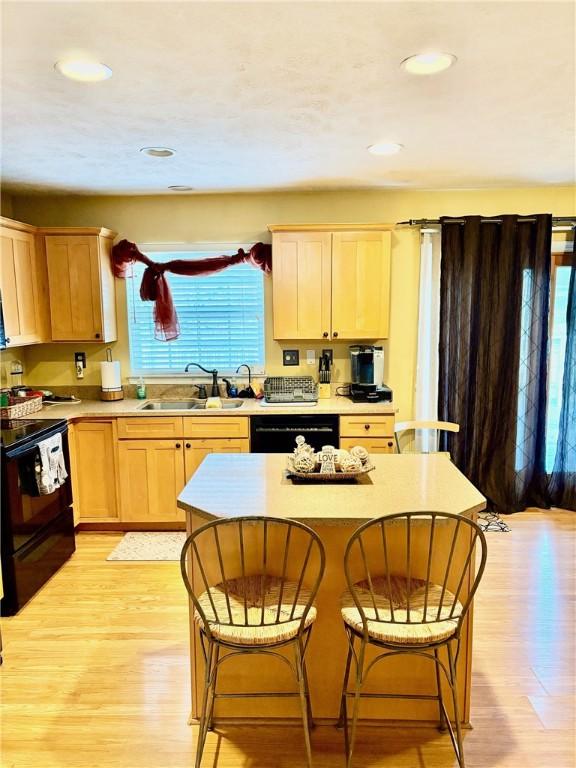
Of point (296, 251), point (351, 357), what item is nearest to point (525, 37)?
point (296, 251)

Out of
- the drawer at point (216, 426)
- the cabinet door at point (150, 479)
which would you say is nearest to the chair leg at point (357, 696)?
the drawer at point (216, 426)

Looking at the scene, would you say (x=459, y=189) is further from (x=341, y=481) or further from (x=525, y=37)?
(x=341, y=481)

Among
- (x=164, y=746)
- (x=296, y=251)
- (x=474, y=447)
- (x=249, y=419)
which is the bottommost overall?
(x=164, y=746)

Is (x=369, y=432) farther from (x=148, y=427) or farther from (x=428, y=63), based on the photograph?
(x=428, y=63)

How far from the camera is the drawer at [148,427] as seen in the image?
13.3 feet

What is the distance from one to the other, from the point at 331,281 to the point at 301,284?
0.24 meters

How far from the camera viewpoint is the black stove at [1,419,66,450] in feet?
10.2

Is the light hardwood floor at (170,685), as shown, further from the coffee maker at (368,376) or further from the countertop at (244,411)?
the coffee maker at (368,376)

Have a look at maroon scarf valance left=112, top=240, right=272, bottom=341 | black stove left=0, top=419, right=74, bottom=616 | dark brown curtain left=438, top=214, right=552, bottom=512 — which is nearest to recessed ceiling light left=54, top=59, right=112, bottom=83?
black stove left=0, top=419, right=74, bottom=616

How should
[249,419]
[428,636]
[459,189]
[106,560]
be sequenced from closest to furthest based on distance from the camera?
[428,636] < [106,560] < [249,419] < [459,189]

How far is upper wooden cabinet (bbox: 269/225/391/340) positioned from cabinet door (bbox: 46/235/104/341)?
4.64 ft

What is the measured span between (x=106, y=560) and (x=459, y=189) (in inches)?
153

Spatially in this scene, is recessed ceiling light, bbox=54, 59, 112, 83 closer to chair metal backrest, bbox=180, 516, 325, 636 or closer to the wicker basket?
chair metal backrest, bbox=180, 516, 325, 636

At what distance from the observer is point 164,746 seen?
2117 mm
